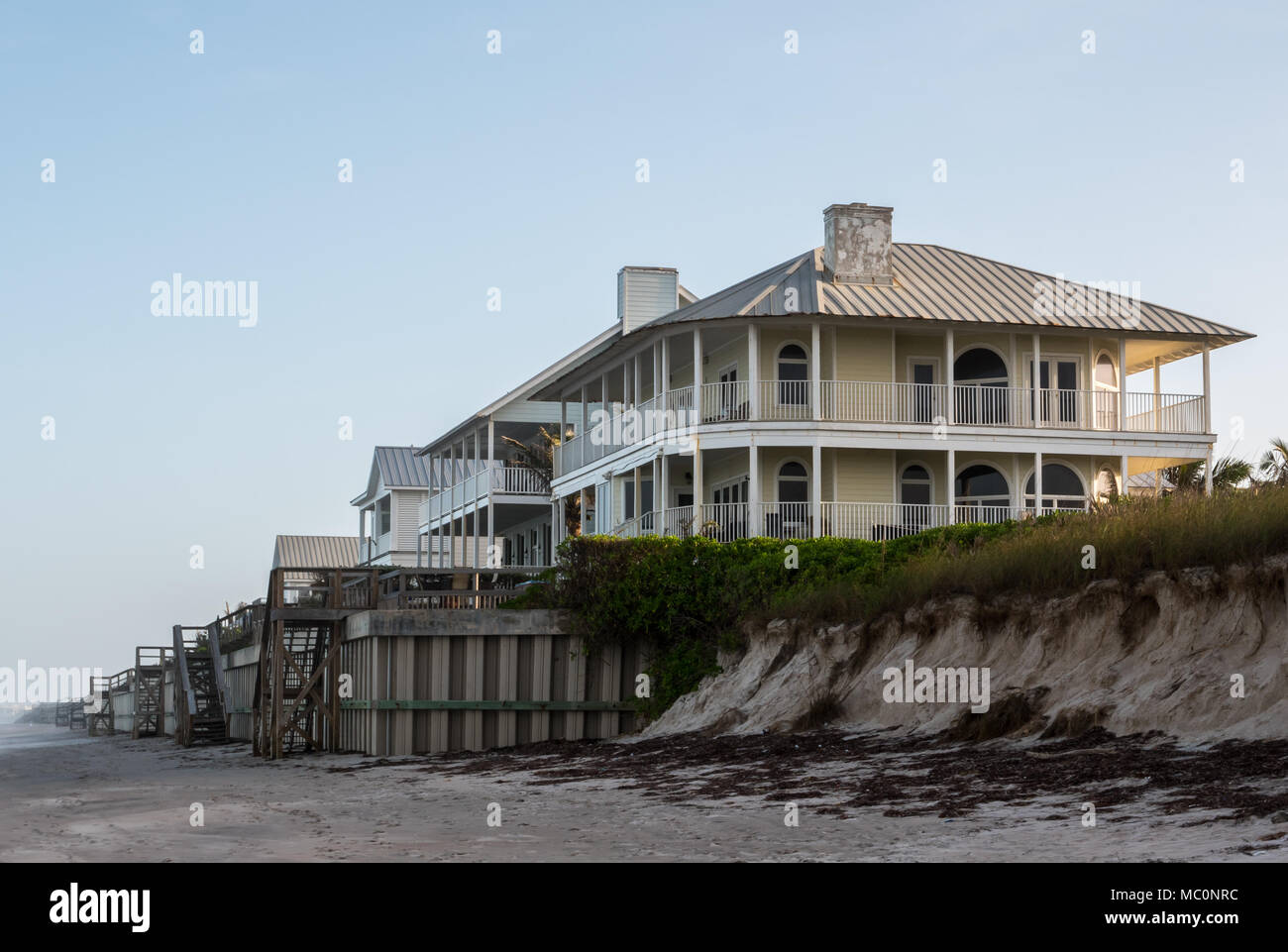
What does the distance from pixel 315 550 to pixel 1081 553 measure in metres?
65.0

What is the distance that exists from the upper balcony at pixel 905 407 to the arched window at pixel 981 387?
0.08 ft

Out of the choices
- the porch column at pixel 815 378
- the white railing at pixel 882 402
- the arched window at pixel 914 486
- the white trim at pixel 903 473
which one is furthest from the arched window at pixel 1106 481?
the porch column at pixel 815 378

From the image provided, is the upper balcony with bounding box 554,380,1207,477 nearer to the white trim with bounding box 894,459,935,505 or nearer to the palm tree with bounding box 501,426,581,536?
the white trim with bounding box 894,459,935,505

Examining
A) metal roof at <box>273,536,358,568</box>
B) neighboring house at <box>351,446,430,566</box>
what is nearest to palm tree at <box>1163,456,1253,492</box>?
neighboring house at <box>351,446,430,566</box>

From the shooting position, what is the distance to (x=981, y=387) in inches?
1447

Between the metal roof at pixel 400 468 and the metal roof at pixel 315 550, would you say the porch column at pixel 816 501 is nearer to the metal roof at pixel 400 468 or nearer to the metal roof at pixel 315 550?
the metal roof at pixel 400 468

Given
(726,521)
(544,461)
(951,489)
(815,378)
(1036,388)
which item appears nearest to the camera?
(951,489)

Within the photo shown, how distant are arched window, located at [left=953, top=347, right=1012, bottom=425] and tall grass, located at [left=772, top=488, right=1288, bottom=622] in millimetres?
12395

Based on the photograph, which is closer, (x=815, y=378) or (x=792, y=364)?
(x=815, y=378)

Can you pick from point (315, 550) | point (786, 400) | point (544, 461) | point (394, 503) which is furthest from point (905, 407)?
point (315, 550)

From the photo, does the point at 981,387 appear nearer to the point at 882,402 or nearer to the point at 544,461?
the point at 882,402

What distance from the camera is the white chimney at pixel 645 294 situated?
152 feet
